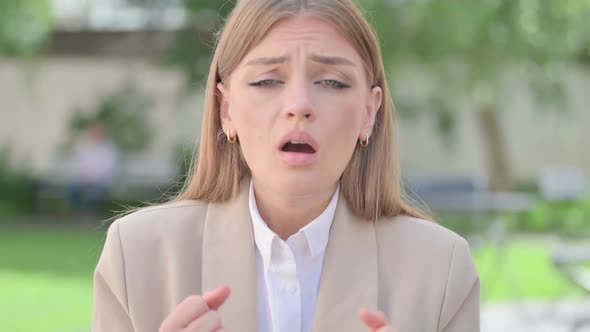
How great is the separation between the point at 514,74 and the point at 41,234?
657 centimetres

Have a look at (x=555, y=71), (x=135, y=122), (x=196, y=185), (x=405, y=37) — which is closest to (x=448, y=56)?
(x=405, y=37)

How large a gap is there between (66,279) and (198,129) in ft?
23.2

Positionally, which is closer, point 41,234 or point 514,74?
point 514,74

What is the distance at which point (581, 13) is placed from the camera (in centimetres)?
1060

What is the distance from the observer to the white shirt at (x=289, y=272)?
6.26 ft

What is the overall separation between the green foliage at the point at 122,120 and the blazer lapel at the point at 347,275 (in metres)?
14.7

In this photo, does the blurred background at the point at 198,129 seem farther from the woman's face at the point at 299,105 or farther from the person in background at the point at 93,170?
the woman's face at the point at 299,105

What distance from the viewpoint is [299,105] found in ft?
5.85

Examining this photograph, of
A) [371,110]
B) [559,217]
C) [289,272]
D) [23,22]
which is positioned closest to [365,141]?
[371,110]

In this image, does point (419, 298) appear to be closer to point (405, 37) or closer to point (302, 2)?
point (302, 2)

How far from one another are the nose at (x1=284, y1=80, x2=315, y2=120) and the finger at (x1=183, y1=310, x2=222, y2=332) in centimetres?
36

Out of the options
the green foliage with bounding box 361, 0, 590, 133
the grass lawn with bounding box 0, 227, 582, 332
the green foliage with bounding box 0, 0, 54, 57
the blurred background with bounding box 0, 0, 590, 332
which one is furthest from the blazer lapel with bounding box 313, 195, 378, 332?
the green foliage with bounding box 0, 0, 54, 57

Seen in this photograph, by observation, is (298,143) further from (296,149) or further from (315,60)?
(315,60)

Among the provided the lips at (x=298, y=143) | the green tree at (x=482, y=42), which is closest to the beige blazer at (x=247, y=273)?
the lips at (x=298, y=143)
